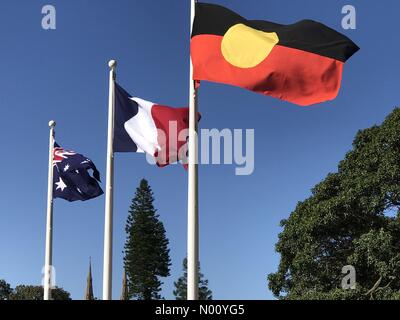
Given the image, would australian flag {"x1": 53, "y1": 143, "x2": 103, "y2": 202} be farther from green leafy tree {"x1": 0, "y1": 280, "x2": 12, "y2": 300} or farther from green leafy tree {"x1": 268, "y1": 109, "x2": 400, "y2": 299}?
green leafy tree {"x1": 0, "y1": 280, "x2": 12, "y2": 300}

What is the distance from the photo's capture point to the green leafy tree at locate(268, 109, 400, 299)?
18.0 m

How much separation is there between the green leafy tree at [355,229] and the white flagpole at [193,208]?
403 inches

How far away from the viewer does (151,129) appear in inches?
440

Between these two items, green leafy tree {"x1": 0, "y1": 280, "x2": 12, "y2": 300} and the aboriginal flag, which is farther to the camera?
green leafy tree {"x1": 0, "y1": 280, "x2": 12, "y2": 300}

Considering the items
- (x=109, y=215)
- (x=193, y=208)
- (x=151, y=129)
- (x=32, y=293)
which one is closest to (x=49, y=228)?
(x=109, y=215)

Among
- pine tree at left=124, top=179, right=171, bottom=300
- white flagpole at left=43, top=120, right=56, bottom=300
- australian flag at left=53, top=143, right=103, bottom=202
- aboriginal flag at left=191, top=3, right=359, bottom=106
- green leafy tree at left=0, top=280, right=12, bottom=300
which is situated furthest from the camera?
green leafy tree at left=0, top=280, right=12, bottom=300

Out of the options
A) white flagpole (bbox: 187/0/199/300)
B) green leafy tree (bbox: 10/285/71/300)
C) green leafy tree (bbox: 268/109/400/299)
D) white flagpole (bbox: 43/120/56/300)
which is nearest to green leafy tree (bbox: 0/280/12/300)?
green leafy tree (bbox: 10/285/71/300)

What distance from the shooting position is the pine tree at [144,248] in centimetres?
5512

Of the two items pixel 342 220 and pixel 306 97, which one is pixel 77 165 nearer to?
pixel 306 97

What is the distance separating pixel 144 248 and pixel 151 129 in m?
44.9

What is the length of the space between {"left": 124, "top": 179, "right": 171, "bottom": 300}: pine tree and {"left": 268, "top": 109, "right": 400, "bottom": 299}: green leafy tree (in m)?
35.0

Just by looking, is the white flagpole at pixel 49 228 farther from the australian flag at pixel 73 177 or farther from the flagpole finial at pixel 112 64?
the flagpole finial at pixel 112 64

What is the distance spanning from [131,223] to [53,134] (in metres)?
40.1
